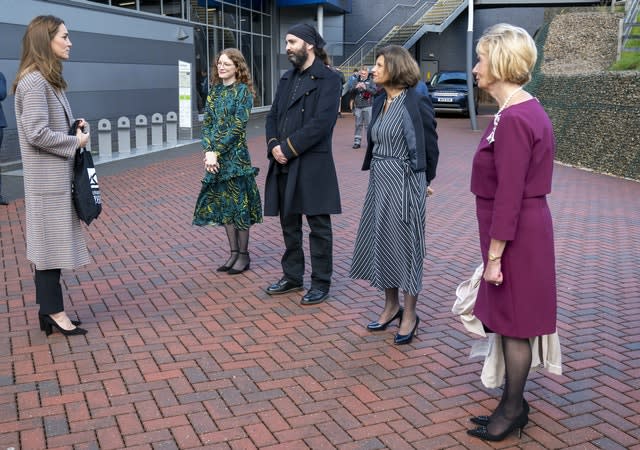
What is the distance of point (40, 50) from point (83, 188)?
0.86 m

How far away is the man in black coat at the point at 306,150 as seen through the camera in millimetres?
5180

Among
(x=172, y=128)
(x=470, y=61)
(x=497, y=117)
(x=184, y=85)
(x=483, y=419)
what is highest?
(x=470, y=61)

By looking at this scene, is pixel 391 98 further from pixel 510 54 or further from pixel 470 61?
pixel 470 61

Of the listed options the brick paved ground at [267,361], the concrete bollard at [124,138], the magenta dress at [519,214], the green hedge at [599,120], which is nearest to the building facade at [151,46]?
the concrete bollard at [124,138]

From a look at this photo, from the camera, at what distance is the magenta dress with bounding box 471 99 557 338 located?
3070mm

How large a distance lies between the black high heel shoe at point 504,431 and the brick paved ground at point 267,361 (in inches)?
1.9

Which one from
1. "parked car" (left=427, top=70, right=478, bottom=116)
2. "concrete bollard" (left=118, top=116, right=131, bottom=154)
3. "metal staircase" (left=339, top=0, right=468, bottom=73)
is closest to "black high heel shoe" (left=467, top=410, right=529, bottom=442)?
"concrete bollard" (left=118, top=116, right=131, bottom=154)

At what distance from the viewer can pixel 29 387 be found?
3.90 meters

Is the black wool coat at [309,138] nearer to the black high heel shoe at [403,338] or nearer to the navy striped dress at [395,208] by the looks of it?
the navy striped dress at [395,208]

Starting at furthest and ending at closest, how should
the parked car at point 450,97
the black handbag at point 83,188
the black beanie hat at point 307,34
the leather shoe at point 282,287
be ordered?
the parked car at point 450,97 → the leather shoe at point 282,287 → the black beanie hat at point 307,34 → the black handbag at point 83,188

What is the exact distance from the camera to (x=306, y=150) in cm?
525

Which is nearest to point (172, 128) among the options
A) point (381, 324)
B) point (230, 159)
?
point (230, 159)

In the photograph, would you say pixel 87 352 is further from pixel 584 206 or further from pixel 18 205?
pixel 584 206

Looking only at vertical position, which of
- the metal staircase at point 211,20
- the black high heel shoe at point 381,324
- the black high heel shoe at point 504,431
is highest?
the metal staircase at point 211,20
